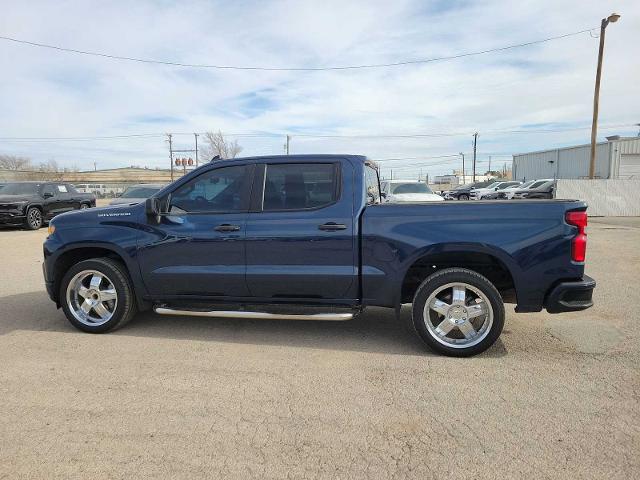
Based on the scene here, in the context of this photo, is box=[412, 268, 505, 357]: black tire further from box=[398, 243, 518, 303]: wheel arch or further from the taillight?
the taillight

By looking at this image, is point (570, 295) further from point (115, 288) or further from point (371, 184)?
point (115, 288)

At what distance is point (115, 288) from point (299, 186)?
2.16 metres

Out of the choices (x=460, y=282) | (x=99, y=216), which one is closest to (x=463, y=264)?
(x=460, y=282)

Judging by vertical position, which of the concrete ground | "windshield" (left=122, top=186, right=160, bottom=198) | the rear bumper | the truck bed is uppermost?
"windshield" (left=122, top=186, right=160, bottom=198)

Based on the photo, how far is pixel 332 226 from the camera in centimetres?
420

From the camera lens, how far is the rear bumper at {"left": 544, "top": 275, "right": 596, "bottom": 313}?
3.86 meters

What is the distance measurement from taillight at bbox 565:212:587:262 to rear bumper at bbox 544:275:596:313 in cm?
22

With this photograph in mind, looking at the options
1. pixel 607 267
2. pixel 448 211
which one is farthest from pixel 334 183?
pixel 607 267

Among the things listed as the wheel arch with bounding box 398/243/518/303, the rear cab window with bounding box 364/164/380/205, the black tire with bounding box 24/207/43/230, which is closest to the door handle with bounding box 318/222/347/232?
the rear cab window with bounding box 364/164/380/205

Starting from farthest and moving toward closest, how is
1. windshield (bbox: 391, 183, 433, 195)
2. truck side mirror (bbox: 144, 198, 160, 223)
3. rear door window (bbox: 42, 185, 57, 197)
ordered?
windshield (bbox: 391, 183, 433, 195)
rear door window (bbox: 42, 185, 57, 197)
truck side mirror (bbox: 144, 198, 160, 223)

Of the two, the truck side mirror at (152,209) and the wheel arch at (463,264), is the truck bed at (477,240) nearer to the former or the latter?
the wheel arch at (463,264)

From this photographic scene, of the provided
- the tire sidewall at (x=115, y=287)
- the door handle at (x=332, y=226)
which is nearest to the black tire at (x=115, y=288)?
the tire sidewall at (x=115, y=287)

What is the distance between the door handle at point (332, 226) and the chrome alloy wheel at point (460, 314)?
0.99 m

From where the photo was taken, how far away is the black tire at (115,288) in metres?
4.68
